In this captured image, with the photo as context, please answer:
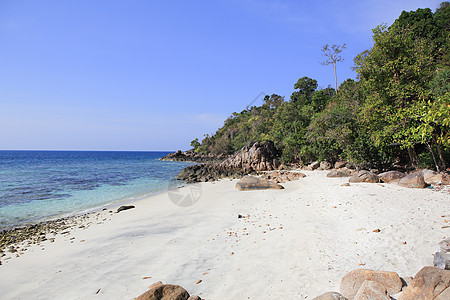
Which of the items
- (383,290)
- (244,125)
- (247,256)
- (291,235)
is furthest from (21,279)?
(244,125)

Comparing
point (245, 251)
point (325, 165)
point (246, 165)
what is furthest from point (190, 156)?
point (245, 251)

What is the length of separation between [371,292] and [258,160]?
1210 inches

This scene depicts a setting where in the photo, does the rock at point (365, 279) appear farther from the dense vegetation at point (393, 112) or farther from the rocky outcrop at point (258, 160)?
the rocky outcrop at point (258, 160)

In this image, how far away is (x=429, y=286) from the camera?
3.80 m

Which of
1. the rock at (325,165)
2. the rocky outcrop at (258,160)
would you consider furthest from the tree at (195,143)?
the rock at (325,165)

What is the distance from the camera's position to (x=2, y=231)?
444 inches

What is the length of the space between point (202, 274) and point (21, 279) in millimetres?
4991

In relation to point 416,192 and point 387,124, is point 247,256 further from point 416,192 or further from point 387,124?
point 387,124

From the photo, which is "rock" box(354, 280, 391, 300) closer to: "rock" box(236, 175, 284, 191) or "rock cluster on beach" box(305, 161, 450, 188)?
"rock cluster on beach" box(305, 161, 450, 188)

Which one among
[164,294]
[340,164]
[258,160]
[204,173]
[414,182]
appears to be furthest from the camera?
[258,160]

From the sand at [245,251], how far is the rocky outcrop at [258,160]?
71.9ft

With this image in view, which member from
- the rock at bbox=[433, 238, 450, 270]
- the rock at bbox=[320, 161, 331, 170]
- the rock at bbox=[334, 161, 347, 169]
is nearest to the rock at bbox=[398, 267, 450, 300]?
the rock at bbox=[433, 238, 450, 270]

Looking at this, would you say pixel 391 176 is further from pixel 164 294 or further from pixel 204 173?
pixel 204 173

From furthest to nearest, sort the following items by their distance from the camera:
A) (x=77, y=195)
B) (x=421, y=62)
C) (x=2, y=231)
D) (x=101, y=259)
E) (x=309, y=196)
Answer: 1. (x=77, y=195)
2. (x=421, y=62)
3. (x=309, y=196)
4. (x=2, y=231)
5. (x=101, y=259)
